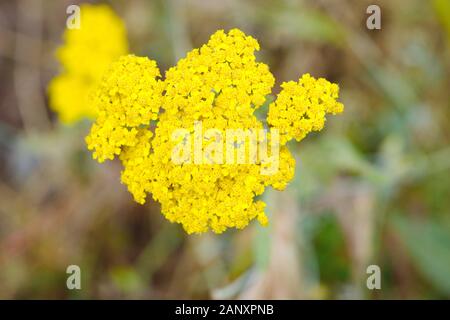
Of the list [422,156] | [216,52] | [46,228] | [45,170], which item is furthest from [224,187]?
[45,170]

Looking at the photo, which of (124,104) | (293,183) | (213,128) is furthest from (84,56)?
(213,128)

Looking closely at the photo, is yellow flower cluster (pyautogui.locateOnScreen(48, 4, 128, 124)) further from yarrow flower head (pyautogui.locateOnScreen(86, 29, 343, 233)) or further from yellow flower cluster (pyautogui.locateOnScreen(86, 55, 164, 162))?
yarrow flower head (pyautogui.locateOnScreen(86, 29, 343, 233))

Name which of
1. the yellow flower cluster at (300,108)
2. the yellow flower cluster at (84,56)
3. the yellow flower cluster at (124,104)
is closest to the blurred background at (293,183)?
the yellow flower cluster at (84,56)

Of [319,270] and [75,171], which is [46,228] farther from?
[319,270]

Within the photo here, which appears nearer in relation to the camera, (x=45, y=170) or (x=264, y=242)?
(x=264, y=242)

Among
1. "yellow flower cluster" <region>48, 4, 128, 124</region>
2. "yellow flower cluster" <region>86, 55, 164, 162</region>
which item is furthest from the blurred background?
"yellow flower cluster" <region>86, 55, 164, 162</region>

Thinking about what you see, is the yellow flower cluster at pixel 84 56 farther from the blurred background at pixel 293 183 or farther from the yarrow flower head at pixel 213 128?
the yarrow flower head at pixel 213 128
